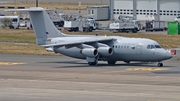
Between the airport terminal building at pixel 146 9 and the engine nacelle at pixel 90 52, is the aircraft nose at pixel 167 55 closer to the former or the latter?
the engine nacelle at pixel 90 52

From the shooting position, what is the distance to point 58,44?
145ft

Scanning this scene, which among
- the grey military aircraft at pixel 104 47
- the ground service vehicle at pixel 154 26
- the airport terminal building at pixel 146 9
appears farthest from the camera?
the airport terminal building at pixel 146 9

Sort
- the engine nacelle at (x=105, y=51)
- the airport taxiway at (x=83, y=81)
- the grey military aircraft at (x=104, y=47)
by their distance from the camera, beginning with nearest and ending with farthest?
the airport taxiway at (x=83, y=81) → the grey military aircraft at (x=104, y=47) → the engine nacelle at (x=105, y=51)

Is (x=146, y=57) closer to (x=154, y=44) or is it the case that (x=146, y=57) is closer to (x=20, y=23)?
(x=154, y=44)

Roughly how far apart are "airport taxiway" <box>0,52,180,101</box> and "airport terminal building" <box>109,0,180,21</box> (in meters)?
62.4

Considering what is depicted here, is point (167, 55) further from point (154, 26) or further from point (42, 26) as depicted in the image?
point (154, 26)

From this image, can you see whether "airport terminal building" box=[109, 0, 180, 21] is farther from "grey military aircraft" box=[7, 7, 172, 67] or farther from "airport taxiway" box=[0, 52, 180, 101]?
"grey military aircraft" box=[7, 7, 172, 67]

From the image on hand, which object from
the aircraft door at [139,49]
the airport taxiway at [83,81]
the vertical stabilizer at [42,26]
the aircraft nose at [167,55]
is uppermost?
the vertical stabilizer at [42,26]

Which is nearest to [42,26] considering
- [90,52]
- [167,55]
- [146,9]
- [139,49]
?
[90,52]

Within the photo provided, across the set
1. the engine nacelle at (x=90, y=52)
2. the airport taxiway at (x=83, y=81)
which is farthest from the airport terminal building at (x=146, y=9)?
the engine nacelle at (x=90, y=52)

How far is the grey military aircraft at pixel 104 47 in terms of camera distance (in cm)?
4353

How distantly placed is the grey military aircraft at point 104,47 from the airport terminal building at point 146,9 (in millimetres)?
65427

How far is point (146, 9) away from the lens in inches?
4461

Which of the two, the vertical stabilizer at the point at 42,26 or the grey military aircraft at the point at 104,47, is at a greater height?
the vertical stabilizer at the point at 42,26
